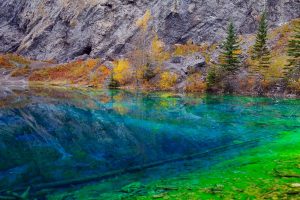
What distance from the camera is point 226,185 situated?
11.8m

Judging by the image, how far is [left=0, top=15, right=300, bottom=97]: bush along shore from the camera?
56.8 metres

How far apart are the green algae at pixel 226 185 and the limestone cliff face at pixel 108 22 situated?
2931 inches

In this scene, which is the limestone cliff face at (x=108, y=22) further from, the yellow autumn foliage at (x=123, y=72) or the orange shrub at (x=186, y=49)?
the yellow autumn foliage at (x=123, y=72)

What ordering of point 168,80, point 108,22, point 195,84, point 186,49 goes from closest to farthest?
point 195,84 < point 168,80 < point 186,49 < point 108,22

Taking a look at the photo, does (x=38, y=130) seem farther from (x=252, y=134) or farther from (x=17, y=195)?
(x=252, y=134)

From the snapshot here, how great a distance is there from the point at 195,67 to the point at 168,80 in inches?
240

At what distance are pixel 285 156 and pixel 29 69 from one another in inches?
3722

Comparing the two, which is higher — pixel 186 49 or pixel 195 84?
pixel 186 49

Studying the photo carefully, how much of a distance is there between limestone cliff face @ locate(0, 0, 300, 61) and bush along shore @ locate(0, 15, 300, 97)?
12.9 feet

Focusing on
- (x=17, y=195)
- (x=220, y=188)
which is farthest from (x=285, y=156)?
(x=17, y=195)

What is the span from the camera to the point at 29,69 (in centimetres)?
9988

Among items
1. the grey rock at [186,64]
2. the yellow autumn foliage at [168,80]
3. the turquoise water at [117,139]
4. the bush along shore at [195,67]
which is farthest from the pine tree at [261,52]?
the turquoise water at [117,139]

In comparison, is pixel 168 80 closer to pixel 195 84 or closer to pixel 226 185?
pixel 195 84

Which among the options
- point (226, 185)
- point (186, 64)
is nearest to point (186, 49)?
point (186, 64)
